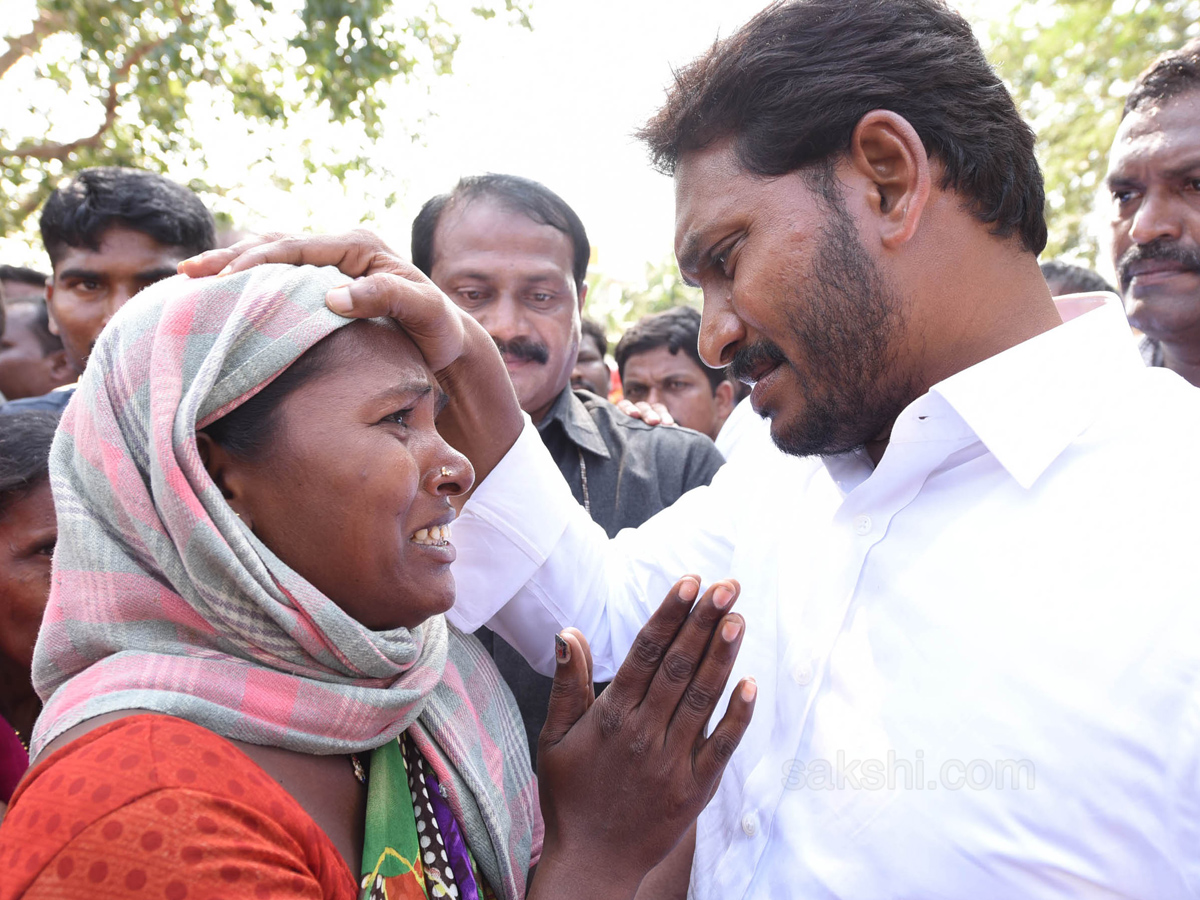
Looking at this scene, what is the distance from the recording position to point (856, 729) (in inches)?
71.4

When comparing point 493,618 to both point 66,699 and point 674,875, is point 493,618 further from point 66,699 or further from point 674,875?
point 66,699

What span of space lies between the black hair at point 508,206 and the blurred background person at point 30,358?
2582mm

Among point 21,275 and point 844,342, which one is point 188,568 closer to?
point 844,342

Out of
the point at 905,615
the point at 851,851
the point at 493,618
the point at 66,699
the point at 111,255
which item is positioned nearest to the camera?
the point at 66,699

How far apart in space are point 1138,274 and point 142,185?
4020mm

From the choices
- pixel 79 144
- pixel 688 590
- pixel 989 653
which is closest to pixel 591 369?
pixel 688 590

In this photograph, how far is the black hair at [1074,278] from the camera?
5766 mm

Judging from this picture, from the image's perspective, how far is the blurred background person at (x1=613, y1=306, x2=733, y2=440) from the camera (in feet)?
20.9

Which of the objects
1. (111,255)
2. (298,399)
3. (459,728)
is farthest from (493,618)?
(111,255)

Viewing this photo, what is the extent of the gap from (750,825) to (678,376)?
4.70 m

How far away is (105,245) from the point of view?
3.95 metres

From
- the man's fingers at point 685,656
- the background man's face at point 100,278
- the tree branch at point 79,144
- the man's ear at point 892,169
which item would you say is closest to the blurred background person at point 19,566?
the background man's face at point 100,278

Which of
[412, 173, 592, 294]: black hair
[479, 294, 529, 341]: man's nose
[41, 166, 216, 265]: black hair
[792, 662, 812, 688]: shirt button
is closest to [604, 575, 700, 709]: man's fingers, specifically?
[792, 662, 812, 688]: shirt button

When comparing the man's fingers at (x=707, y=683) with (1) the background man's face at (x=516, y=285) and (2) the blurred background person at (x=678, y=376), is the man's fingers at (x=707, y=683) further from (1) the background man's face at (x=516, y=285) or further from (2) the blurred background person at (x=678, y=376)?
(2) the blurred background person at (x=678, y=376)
